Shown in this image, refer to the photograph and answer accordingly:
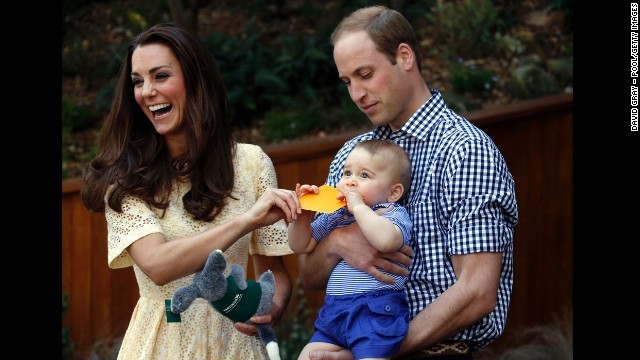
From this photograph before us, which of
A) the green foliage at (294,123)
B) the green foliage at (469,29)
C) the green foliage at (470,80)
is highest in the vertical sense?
the green foliage at (469,29)

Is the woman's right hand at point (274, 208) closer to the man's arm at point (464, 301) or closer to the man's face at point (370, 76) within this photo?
the man's face at point (370, 76)

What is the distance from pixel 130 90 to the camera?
12.5 feet

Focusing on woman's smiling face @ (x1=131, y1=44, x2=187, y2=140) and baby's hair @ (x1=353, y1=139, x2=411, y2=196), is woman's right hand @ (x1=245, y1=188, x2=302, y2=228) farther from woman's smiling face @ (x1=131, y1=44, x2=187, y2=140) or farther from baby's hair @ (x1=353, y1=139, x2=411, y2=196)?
woman's smiling face @ (x1=131, y1=44, x2=187, y2=140)

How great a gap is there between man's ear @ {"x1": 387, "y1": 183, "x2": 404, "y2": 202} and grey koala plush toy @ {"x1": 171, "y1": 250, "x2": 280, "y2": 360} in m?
0.50

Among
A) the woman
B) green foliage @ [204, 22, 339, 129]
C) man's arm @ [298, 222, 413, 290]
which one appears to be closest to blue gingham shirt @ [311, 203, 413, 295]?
man's arm @ [298, 222, 413, 290]

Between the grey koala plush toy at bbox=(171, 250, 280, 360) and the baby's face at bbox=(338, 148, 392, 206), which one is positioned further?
the baby's face at bbox=(338, 148, 392, 206)

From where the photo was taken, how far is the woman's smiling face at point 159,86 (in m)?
3.67

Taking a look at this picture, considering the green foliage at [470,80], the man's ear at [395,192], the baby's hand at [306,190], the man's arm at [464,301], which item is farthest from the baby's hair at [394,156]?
the green foliage at [470,80]

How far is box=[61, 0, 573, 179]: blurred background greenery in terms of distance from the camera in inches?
311

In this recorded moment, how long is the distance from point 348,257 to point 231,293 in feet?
1.39

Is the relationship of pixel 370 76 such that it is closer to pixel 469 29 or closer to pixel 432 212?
pixel 432 212

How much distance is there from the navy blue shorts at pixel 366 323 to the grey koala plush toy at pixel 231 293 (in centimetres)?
21

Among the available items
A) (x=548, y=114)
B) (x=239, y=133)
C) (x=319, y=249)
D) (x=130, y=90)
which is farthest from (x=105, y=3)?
(x=319, y=249)

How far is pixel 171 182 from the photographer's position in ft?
12.3
